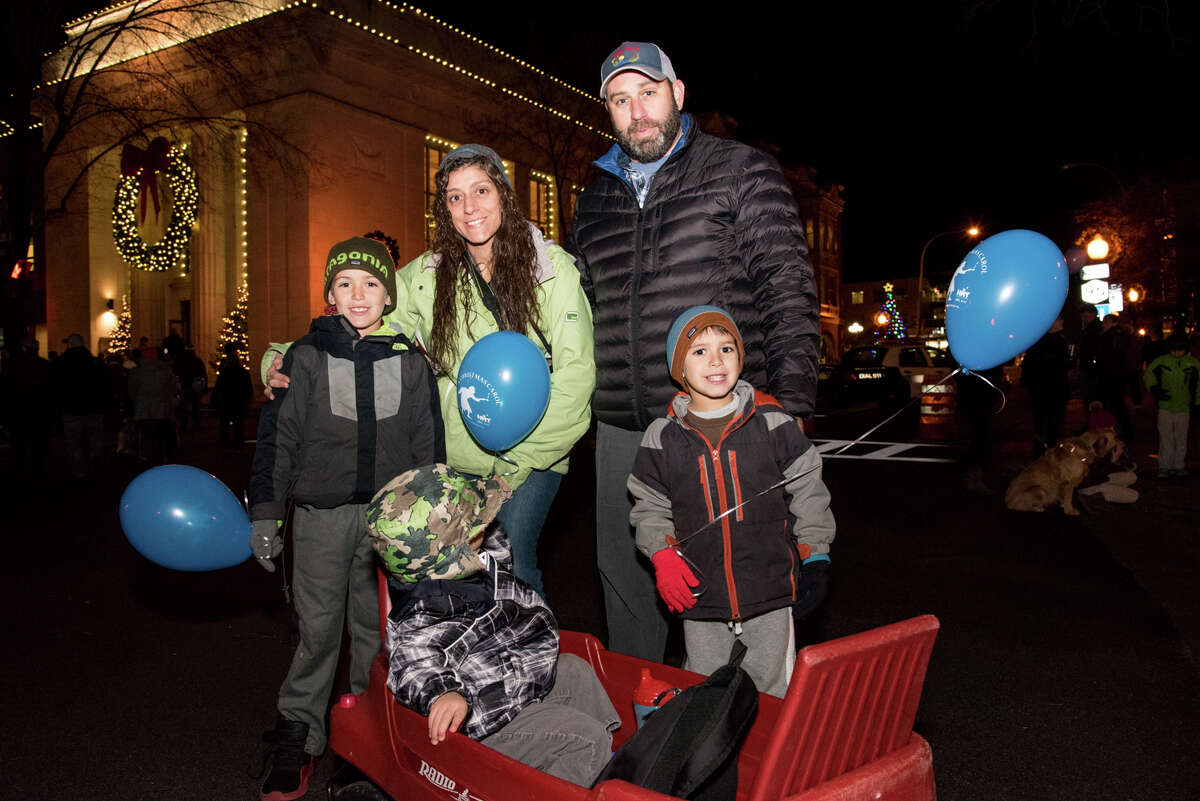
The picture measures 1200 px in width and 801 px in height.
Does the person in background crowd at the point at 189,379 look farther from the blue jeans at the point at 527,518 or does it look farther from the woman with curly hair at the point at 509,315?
the blue jeans at the point at 527,518

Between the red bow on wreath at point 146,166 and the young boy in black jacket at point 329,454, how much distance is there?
24.6 metres

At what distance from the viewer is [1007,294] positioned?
3.11 meters

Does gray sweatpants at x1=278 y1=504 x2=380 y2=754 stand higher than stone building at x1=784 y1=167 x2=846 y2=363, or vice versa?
stone building at x1=784 y1=167 x2=846 y2=363

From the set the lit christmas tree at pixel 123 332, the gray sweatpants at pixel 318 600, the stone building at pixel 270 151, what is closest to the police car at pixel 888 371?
the stone building at pixel 270 151

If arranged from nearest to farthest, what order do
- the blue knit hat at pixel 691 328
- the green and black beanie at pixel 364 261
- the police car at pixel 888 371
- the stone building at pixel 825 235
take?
1. the blue knit hat at pixel 691 328
2. the green and black beanie at pixel 364 261
3. the police car at pixel 888 371
4. the stone building at pixel 825 235

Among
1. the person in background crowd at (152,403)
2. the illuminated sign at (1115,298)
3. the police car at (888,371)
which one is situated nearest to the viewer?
the person in background crowd at (152,403)

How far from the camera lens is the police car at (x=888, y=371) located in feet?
70.5

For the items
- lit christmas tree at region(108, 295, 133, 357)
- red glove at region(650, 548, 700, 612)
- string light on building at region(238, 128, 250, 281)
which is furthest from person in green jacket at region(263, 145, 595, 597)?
lit christmas tree at region(108, 295, 133, 357)

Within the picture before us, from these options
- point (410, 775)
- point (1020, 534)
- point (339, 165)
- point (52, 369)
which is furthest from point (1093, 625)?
point (339, 165)

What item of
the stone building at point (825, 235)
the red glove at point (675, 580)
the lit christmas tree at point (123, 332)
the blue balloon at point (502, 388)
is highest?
the stone building at point (825, 235)

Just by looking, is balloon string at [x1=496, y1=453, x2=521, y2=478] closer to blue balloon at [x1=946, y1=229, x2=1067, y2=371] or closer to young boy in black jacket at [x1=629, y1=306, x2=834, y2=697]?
young boy in black jacket at [x1=629, y1=306, x2=834, y2=697]

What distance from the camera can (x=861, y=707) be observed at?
2.00m

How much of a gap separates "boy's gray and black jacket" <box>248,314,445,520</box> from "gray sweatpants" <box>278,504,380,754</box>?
0.10 metres

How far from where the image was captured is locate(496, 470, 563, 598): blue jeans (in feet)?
10.7
